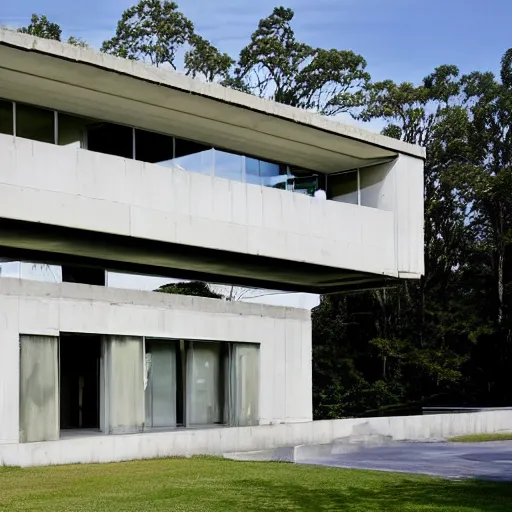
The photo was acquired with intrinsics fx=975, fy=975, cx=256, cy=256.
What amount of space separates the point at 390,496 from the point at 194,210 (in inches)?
505

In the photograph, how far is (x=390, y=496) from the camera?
13992 millimetres

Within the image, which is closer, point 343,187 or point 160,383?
point 160,383

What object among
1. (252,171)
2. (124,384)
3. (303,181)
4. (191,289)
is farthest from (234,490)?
(191,289)

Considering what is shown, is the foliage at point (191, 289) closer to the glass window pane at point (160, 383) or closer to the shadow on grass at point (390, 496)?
the glass window pane at point (160, 383)

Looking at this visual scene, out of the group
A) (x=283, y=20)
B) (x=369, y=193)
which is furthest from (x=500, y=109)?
(x=369, y=193)

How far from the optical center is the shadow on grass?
505 inches

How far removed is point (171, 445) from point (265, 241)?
743 cm

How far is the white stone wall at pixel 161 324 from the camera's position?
2094 centimetres

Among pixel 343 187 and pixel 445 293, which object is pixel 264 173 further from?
pixel 445 293

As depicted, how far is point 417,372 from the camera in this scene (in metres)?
48.4

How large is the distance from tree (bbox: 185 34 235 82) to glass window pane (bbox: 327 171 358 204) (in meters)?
22.4

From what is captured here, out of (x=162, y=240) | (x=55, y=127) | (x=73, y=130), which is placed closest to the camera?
(x=55, y=127)

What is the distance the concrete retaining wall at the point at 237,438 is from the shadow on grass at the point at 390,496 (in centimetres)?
567

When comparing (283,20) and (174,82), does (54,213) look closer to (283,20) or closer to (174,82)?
(174,82)
